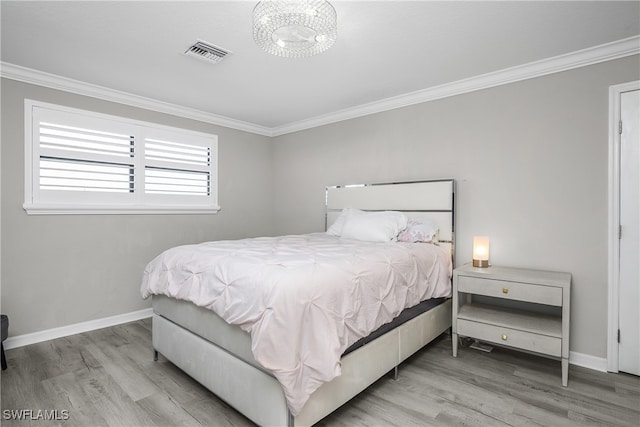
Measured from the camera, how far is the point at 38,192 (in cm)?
303

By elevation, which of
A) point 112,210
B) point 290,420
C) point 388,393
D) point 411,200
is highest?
point 411,200

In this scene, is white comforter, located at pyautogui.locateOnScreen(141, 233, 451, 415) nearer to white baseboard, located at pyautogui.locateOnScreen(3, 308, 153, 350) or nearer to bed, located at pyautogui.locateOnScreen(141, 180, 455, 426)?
bed, located at pyautogui.locateOnScreen(141, 180, 455, 426)

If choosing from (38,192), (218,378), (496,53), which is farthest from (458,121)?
(38,192)

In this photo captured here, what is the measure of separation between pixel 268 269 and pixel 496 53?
2429mm

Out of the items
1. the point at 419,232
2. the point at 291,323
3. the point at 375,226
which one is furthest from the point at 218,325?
the point at 419,232

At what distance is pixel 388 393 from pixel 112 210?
3154mm

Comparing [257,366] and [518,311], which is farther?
[518,311]

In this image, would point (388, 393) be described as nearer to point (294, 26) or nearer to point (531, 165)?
point (531, 165)

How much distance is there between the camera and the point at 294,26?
184 centimetres

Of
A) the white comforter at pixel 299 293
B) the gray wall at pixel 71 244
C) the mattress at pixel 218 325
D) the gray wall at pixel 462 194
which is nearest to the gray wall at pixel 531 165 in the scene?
the gray wall at pixel 462 194

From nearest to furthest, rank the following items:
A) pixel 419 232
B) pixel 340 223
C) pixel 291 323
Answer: pixel 291 323, pixel 419 232, pixel 340 223

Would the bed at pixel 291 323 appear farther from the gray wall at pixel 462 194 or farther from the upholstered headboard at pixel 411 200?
the gray wall at pixel 462 194

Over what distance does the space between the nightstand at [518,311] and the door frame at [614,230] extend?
0.99 feet

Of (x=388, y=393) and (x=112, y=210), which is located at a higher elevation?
(x=112, y=210)
